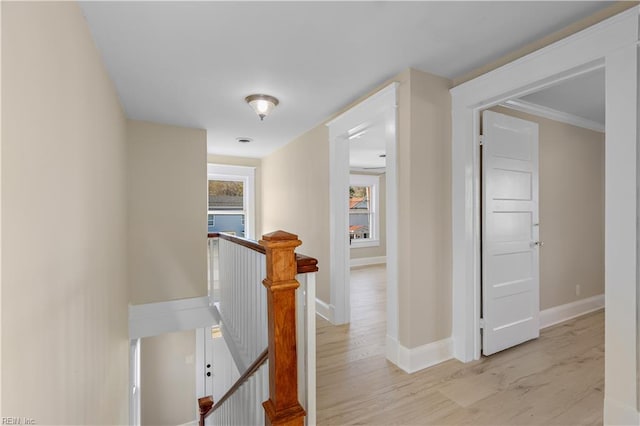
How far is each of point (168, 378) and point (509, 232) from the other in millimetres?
4634

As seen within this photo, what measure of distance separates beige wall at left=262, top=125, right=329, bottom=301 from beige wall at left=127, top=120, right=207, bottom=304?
1.30 metres

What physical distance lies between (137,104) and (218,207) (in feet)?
9.47

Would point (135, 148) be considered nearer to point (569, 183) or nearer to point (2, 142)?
point (2, 142)

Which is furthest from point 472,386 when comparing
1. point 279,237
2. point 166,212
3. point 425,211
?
point 166,212

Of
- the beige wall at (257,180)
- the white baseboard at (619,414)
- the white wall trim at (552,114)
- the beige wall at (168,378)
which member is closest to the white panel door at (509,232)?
the white wall trim at (552,114)

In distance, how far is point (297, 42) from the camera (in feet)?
6.51

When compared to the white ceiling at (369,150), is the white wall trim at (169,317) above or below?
below

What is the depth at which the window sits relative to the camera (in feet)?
25.5

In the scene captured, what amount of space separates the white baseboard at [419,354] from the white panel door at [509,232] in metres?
0.36

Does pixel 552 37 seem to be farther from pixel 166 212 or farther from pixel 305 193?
pixel 166 212

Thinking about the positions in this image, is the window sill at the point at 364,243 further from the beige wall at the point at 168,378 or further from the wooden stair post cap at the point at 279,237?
the wooden stair post cap at the point at 279,237

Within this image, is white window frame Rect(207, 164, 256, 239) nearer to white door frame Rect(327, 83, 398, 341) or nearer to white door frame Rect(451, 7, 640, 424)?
white door frame Rect(327, 83, 398, 341)

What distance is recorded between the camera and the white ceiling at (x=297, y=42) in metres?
1.67

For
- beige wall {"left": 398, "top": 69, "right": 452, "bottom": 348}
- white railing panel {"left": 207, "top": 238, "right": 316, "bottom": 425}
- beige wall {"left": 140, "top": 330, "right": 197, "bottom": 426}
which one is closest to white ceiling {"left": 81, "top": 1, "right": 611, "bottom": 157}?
beige wall {"left": 398, "top": 69, "right": 452, "bottom": 348}
